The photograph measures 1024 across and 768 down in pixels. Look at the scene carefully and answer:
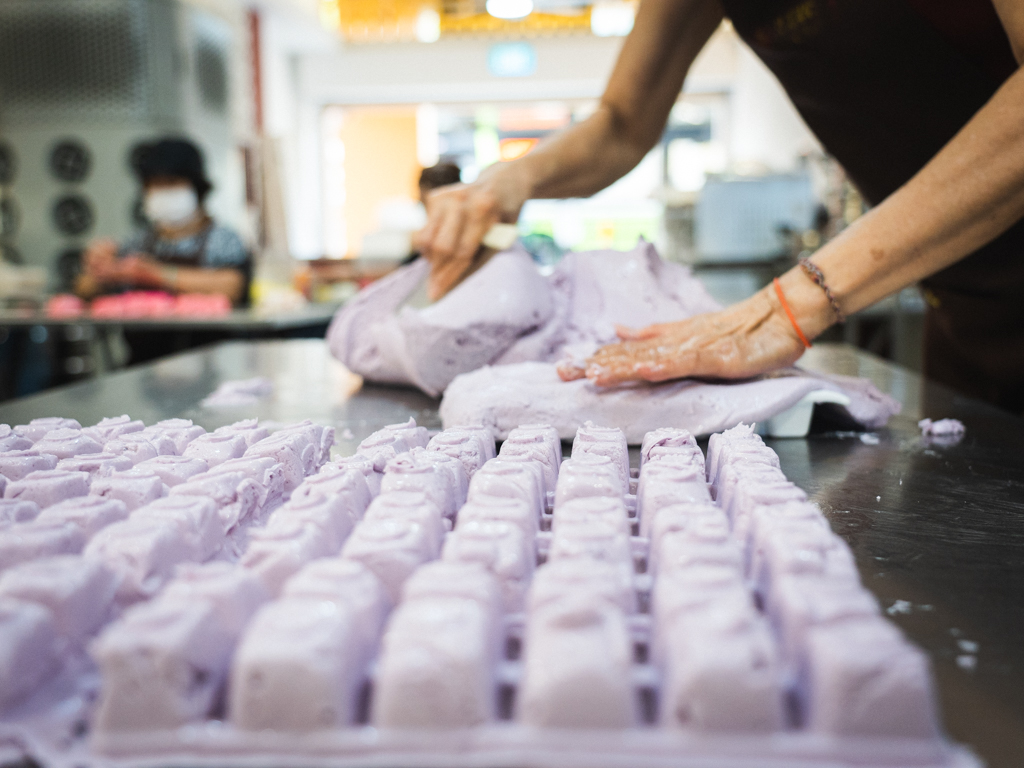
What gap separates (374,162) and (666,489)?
11.0 metres

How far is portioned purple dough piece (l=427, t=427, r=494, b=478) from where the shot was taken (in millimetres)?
819

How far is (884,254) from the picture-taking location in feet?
3.40

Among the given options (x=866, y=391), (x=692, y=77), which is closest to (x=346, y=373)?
(x=866, y=391)

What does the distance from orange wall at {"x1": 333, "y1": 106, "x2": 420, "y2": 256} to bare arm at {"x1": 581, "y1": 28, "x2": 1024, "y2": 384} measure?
1010cm

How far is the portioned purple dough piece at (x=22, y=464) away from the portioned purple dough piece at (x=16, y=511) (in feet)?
0.49

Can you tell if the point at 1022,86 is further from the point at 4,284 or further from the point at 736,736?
the point at 4,284

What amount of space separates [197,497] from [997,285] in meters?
1.48

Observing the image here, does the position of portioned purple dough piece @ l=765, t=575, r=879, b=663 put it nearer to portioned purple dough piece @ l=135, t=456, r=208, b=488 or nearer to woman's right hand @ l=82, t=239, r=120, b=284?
portioned purple dough piece @ l=135, t=456, r=208, b=488

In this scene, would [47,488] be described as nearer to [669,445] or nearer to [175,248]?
[669,445]

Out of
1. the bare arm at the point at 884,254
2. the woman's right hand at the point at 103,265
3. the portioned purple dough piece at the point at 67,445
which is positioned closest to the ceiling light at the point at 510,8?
the woman's right hand at the point at 103,265

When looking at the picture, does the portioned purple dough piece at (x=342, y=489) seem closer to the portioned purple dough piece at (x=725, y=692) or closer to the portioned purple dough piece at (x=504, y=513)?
the portioned purple dough piece at (x=504, y=513)

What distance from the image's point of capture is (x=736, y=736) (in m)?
0.39

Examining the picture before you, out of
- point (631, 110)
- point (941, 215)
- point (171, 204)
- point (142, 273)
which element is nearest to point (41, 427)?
point (941, 215)

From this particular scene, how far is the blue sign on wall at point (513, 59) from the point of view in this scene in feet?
30.2
